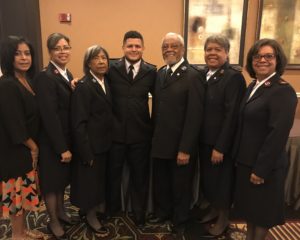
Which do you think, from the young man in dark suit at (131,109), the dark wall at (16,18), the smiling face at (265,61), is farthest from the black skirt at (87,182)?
the dark wall at (16,18)

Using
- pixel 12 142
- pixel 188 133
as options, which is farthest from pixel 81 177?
pixel 188 133

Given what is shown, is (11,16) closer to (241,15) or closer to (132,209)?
(132,209)

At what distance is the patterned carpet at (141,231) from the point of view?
216 cm

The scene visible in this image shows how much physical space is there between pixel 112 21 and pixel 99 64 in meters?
1.52

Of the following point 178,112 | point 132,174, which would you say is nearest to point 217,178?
point 178,112

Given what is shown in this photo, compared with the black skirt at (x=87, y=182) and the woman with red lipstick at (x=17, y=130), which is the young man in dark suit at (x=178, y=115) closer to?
the black skirt at (x=87, y=182)

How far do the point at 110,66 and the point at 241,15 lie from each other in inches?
77.5

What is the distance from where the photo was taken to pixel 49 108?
6.08 ft

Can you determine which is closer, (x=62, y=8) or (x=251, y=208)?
(x=251, y=208)

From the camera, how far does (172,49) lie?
2014mm

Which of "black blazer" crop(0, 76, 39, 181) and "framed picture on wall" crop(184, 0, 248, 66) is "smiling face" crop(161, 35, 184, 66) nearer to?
"black blazer" crop(0, 76, 39, 181)

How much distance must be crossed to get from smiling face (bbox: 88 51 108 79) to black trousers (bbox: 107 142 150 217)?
22.2 inches

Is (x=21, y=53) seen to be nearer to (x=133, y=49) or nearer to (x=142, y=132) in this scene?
(x=133, y=49)

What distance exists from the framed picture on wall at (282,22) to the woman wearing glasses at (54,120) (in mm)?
2451
